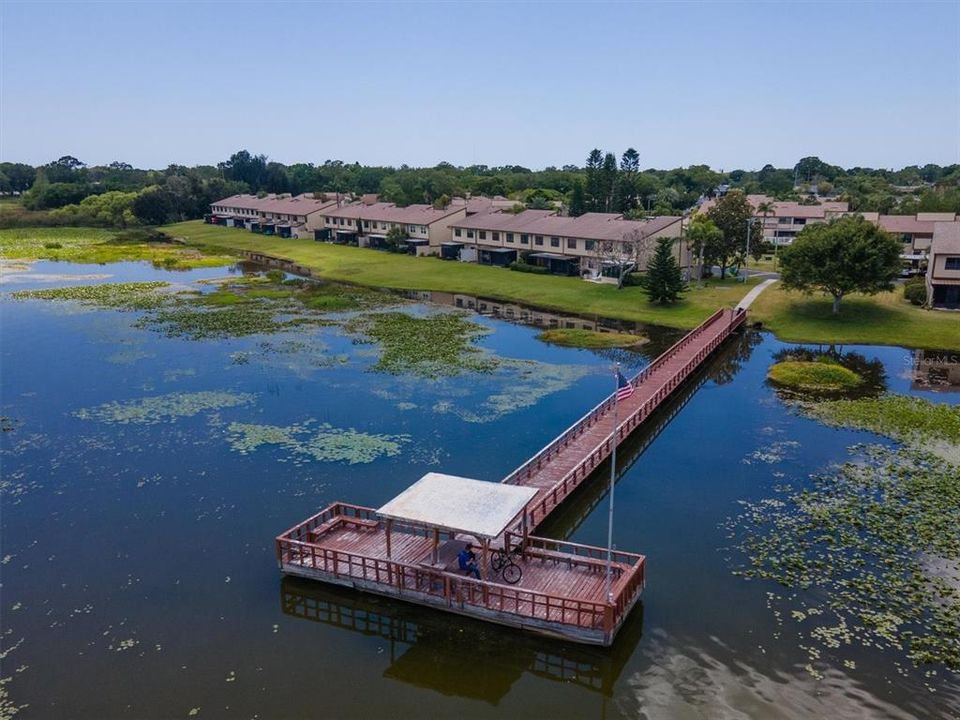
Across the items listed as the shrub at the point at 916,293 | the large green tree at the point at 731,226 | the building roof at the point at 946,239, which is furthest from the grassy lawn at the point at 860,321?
the large green tree at the point at 731,226

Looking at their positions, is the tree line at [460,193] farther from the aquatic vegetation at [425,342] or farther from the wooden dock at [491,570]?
the wooden dock at [491,570]

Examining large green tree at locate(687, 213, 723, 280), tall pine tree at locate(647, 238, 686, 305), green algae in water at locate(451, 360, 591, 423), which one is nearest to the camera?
green algae in water at locate(451, 360, 591, 423)

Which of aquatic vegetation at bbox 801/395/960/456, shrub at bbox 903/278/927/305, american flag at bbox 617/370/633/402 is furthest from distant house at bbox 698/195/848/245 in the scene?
american flag at bbox 617/370/633/402

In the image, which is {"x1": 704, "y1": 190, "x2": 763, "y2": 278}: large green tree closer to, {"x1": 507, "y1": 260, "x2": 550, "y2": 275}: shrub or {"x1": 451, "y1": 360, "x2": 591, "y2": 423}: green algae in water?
{"x1": 507, "y1": 260, "x2": 550, "y2": 275}: shrub

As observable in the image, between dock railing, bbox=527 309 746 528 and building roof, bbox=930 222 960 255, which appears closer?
dock railing, bbox=527 309 746 528

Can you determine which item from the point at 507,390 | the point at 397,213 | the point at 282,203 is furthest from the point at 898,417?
the point at 282,203

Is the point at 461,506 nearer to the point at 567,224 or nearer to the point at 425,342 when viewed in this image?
the point at 425,342
